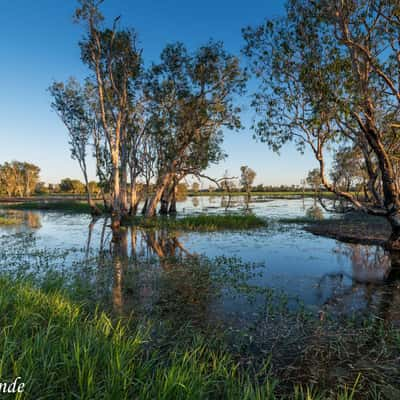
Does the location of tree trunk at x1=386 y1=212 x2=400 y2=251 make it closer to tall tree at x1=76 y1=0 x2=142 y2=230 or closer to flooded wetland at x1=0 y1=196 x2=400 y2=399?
flooded wetland at x1=0 y1=196 x2=400 y2=399

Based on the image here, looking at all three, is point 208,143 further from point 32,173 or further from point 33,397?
point 32,173

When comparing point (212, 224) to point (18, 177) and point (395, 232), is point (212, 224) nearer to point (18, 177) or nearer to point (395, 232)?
point (395, 232)

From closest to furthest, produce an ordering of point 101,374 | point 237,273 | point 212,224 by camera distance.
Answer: point 101,374 < point 237,273 < point 212,224

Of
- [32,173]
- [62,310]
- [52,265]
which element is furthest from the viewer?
[32,173]

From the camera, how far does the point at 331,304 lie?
22.8 feet

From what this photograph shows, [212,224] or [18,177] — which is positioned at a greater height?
[18,177]

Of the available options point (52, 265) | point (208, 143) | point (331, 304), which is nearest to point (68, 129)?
point (208, 143)

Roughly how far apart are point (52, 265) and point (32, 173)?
325ft

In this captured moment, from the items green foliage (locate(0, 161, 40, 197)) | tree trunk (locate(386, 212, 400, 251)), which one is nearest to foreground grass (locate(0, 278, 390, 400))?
tree trunk (locate(386, 212, 400, 251))

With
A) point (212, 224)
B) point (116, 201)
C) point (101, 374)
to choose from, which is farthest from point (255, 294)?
point (116, 201)

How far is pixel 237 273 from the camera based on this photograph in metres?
9.96

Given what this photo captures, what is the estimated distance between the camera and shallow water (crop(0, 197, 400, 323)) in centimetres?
696

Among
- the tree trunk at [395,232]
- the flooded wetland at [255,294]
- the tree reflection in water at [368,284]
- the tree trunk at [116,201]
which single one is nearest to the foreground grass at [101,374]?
the flooded wetland at [255,294]

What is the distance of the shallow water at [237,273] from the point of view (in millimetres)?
6965
